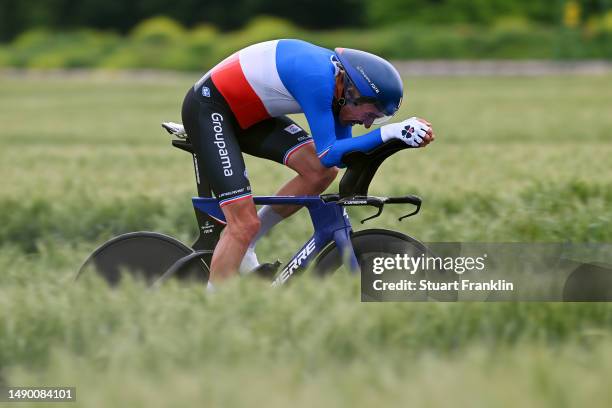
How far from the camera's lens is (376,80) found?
5559mm

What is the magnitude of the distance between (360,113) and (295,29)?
238 feet

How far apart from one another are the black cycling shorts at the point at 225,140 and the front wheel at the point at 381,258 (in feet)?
2.12

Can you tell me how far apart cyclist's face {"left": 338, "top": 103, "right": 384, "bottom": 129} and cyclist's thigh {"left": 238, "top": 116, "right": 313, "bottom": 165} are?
1.74 ft

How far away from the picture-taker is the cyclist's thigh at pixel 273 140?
6297mm

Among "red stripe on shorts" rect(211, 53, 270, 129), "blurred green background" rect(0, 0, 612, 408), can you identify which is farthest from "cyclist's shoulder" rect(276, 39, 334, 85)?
"blurred green background" rect(0, 0, 612, 408)

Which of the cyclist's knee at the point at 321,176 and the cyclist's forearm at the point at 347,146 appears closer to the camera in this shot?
the cyclist's forearm at the point at 347,146

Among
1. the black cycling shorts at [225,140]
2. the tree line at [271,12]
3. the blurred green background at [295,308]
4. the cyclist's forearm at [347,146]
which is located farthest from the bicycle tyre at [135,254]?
the tree line at [271,12]

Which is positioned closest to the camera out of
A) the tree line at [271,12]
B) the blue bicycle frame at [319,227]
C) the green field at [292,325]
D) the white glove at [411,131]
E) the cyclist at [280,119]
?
the green field at [292,325]

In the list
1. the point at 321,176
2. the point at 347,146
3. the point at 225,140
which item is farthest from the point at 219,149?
the point at 347,146

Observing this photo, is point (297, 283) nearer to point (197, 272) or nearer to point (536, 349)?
point (197, 272)

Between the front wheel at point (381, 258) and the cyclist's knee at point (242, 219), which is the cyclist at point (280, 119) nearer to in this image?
the cyclist's knee at point (242, 219)

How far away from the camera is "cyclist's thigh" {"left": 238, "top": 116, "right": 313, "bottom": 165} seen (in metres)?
6.30

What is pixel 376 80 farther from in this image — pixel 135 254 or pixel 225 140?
pixel 135 254

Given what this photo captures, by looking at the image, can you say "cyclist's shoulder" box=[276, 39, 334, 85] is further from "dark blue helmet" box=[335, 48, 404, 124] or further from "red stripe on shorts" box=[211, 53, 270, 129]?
"red stripe on shorts" box=[211, 53, 270, 129]
